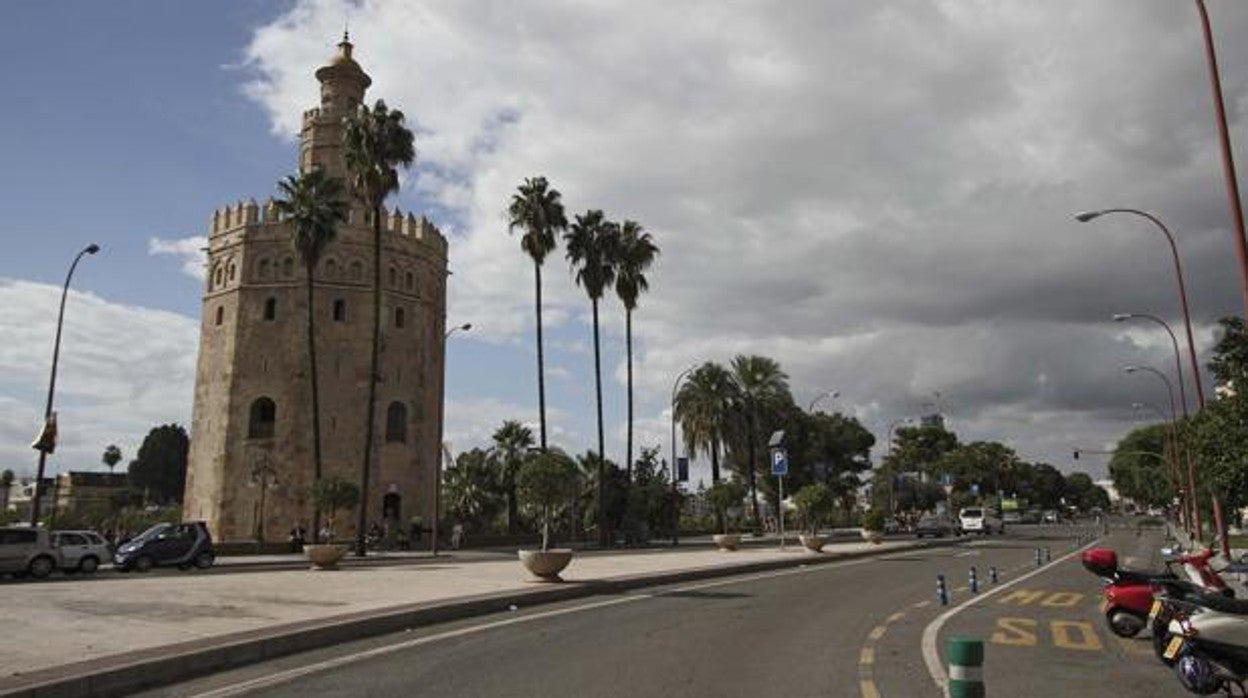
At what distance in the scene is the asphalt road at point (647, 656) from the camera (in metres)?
8.53

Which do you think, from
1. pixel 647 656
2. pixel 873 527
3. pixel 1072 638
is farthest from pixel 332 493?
pixel 1072 638

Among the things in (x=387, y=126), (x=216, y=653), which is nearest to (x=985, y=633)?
(x=216, y=653)

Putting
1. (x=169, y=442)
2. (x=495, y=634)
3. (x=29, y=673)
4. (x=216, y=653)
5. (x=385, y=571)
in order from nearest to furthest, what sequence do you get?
(x=29, y=673)
(x=216, y=653)
(x=495, y=634)
(x=385, y=571)
(x=169, y=442)

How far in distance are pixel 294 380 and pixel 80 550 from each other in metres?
26.1

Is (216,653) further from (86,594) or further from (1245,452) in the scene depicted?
(1245,452)

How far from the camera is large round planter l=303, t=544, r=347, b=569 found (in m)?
26.9

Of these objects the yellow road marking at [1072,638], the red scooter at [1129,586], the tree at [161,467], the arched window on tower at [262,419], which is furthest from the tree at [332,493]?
the tree at [161,467]

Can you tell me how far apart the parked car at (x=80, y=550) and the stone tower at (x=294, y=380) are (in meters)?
22.8

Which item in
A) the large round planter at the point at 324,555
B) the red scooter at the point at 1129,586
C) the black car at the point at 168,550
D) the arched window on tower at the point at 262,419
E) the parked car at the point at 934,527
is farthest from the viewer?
the parked car at the point at 934,527

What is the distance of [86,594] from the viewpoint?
1777 cm

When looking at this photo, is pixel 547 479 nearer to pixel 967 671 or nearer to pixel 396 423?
pixel 967 671

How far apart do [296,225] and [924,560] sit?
30128 mm

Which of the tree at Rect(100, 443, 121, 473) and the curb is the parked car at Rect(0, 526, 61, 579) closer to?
the curb

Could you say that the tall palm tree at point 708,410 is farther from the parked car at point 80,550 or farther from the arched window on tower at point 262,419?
the parked car at point 80,550
